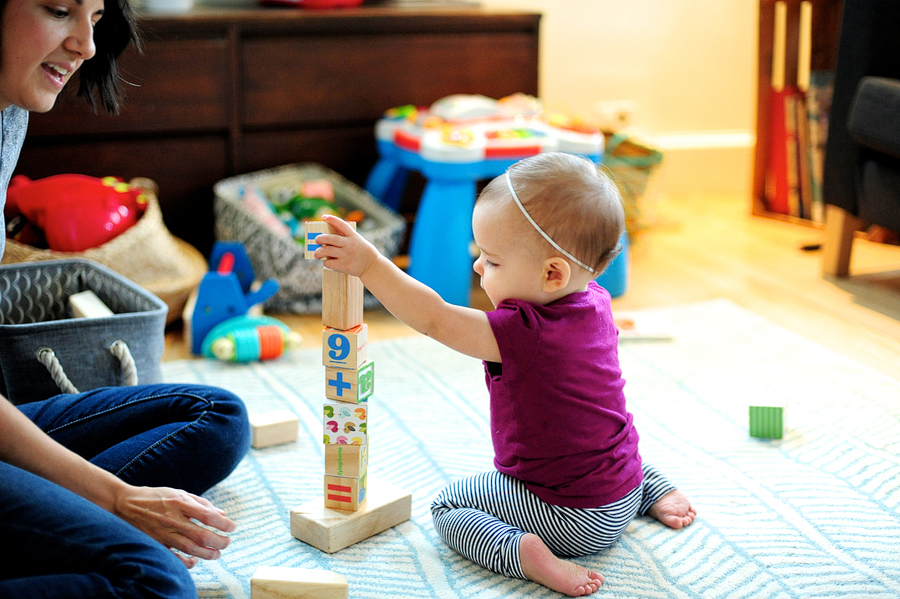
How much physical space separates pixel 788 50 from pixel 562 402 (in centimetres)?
206

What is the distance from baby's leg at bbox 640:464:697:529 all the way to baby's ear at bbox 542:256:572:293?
1.15 feet

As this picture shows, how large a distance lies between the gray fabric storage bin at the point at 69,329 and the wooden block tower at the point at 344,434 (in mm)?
387

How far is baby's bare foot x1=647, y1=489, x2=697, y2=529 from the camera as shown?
1.17 meters

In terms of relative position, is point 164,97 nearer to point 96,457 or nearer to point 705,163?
point 96,457

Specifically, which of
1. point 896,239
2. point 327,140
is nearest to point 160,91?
point 327,140

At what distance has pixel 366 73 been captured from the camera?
2.31m

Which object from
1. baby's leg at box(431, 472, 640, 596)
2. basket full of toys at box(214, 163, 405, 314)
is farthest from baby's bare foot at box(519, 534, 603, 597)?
basket full of toys at box(214, 163, 405, 314)

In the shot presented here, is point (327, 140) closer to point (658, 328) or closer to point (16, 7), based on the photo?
point (658, 328)

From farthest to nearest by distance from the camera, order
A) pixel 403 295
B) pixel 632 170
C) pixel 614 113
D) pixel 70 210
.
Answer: pixel 614 113
pixel 632 170
pixel 70 210
pixel 403 295

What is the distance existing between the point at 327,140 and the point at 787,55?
142cm

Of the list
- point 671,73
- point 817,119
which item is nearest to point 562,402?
point 817,119

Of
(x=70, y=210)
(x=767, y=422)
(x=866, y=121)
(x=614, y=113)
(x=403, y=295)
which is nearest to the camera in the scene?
(x=403, y=295)

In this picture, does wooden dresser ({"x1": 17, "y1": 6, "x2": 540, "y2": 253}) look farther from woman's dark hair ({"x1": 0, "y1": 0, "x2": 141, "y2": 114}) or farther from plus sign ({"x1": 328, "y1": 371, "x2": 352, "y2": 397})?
plus sign ({"x1": 328, "y1": 371, "x2": 352, "y2": 397})

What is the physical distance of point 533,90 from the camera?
2.50 m
